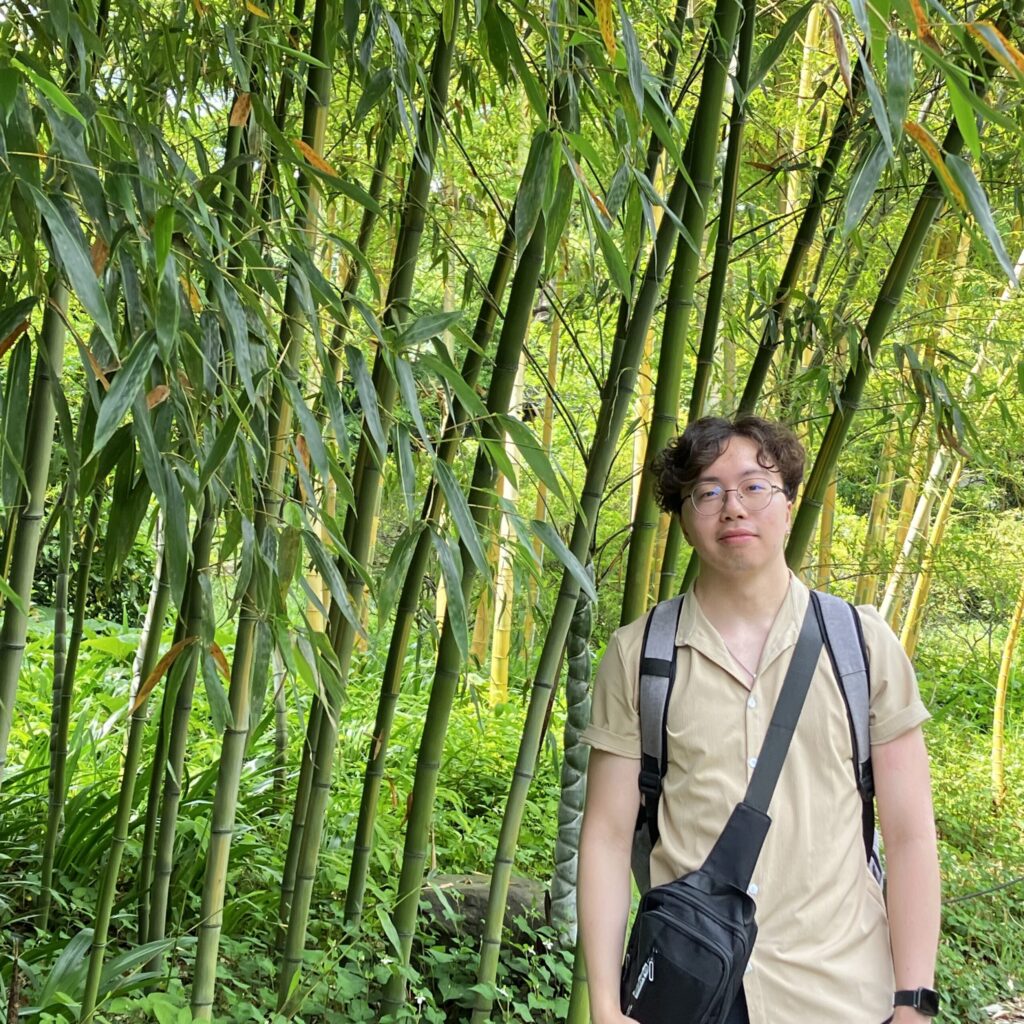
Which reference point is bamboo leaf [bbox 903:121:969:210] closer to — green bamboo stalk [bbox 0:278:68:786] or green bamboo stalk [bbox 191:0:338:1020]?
green bamboo stalk [bbox 191:0:338:1020]

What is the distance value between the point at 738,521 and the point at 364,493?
736 millimetres

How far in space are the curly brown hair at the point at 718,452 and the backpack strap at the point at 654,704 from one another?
0.16 metres

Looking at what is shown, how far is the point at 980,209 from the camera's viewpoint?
53.3 inches

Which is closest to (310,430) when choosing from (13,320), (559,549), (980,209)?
(13,320)

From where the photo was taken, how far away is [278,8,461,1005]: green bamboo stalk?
72.1 inches

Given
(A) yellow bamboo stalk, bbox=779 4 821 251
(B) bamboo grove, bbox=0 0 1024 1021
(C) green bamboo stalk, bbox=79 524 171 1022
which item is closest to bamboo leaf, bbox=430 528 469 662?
(B) bamboo grove, bbox=0 0 1024 1021

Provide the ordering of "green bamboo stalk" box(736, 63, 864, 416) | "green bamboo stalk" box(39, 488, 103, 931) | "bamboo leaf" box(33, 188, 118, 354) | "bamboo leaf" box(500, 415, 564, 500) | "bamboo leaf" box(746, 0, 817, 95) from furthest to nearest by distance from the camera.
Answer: "green bamboo stalk" box(39, 488, 103, 931) < "green bamboo stalk" box(736, 63, 864, 416) < "bamboo leaf" box(746, 0, 817, 95) < "bamboo leaf" box(500, 415, 564, 500) < "bamboo leaf" box(33, 188, 118, 354)

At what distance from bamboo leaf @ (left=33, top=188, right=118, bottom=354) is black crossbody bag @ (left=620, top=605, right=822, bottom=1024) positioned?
2.79 ft

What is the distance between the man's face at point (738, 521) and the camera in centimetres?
140

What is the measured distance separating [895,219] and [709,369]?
1853mm

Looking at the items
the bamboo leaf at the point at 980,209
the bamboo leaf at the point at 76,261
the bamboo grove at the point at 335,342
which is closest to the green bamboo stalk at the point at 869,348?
the bamboo grove at the point at 335,342

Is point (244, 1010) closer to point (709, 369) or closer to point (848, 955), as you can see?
point (848, 955)

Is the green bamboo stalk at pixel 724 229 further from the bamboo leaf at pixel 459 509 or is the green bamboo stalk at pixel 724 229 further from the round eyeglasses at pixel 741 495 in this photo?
the bamboo leaf at pixel 459 509

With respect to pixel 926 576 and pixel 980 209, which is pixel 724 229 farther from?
pixel 926 576
